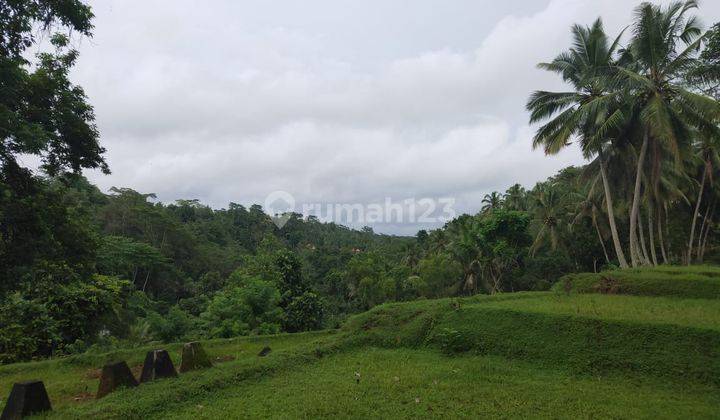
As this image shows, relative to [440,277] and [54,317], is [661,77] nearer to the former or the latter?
[440,277]

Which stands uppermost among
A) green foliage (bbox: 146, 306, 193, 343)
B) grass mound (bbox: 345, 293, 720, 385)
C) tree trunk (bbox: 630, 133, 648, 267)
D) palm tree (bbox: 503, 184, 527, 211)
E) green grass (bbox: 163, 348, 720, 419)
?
palm tree (bbox: 503, 184, 527, 211)

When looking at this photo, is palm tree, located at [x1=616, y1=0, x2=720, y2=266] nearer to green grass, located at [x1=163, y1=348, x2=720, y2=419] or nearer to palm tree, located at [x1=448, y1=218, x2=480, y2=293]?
green grass, located at [x1=163, y1=348, x2=720, y2=419]

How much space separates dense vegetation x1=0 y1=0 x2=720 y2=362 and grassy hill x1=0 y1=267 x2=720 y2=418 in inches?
81.0

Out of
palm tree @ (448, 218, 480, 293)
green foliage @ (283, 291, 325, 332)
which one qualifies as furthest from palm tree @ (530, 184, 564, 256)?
green foliage @ (283, 291, 325, 332)

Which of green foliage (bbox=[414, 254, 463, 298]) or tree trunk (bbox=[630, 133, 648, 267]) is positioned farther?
green foliage (bbox=[414, 254, 463, 298])

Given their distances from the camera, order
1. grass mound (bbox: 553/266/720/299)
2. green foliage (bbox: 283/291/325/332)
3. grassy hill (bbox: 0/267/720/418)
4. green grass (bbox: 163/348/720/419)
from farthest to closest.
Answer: green foliage (bbox: 283/291/325/332) → grass mound (bbox: 553/266/720/299) → grassy hill (bbox: 0/267/720/418) → green grass (bbox: 163/348/720/419)

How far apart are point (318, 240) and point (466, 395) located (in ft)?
215

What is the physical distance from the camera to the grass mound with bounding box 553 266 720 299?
384 inches

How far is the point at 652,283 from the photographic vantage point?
1039cm

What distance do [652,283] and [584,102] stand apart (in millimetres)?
7887

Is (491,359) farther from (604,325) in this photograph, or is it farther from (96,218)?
(96,218)

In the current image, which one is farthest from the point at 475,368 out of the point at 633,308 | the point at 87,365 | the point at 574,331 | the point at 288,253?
the point at 288,253

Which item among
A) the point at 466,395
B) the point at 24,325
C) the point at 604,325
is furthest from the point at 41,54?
the point at 604,325

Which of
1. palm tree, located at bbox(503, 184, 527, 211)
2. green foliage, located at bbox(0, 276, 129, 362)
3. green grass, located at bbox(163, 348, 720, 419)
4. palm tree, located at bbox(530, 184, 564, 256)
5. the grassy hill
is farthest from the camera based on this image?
palm tree, located at bbox(503, 184, 527, 211)
